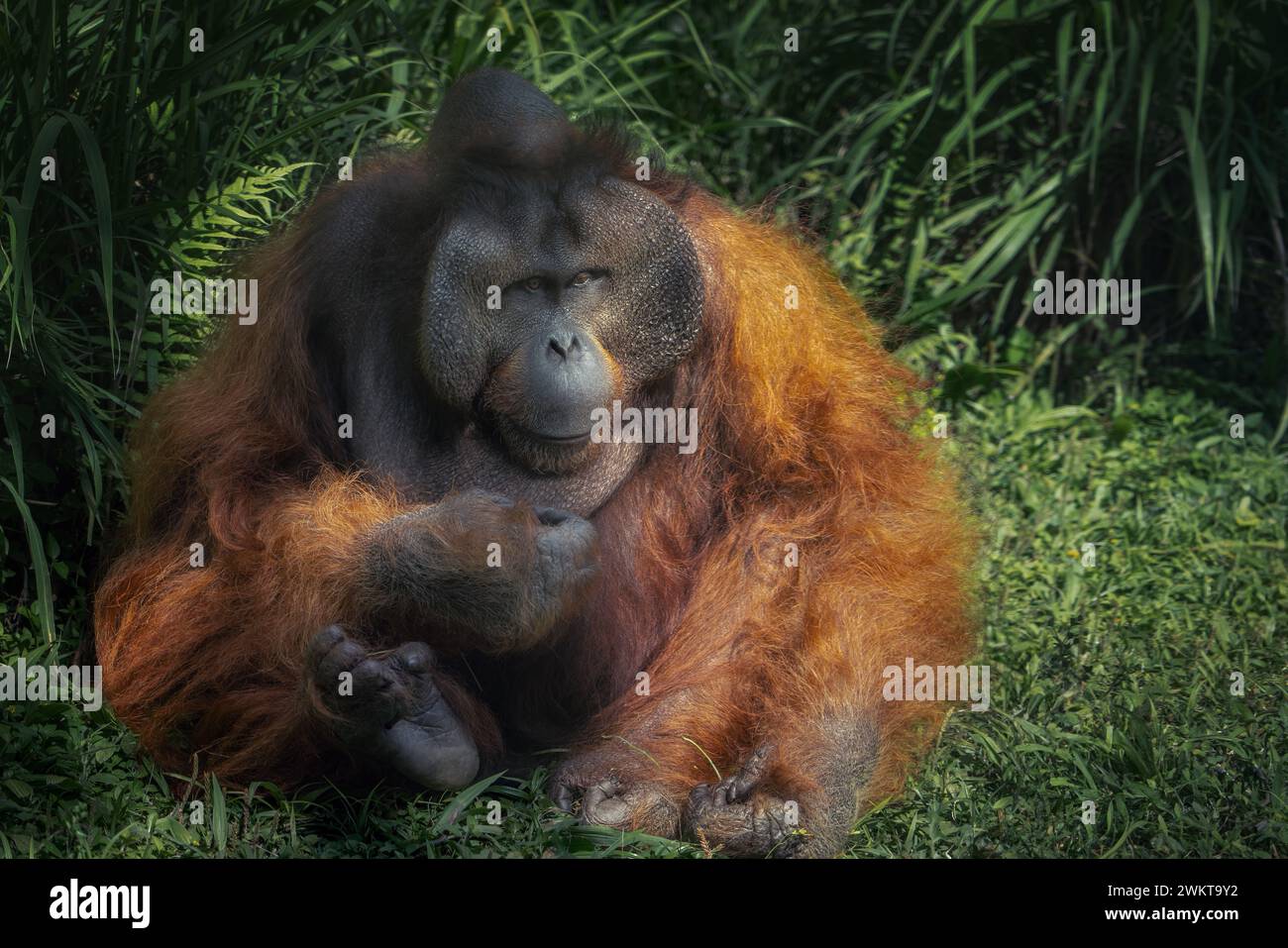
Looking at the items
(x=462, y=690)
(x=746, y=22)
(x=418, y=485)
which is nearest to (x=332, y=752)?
(x=462, y=690)

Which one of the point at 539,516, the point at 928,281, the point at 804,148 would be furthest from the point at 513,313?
the point at 804,148

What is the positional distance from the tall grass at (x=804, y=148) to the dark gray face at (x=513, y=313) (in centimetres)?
73

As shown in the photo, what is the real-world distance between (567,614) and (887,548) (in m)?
0.64

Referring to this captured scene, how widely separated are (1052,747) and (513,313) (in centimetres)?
127

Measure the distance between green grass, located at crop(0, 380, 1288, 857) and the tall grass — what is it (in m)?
0.54

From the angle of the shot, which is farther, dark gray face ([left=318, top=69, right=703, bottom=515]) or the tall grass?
the tall grass

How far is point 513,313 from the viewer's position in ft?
9.45

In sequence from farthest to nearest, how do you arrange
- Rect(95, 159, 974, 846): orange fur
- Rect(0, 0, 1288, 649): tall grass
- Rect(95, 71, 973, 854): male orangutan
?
Rect(0, 0, 1288, 649): tall grass → Rect(95, 159, 974, 846): orange fur → Rect(95, 71, 973, 854): male orangutan

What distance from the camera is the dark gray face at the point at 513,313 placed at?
2863 mm

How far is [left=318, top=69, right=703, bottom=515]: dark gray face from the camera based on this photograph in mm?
2863

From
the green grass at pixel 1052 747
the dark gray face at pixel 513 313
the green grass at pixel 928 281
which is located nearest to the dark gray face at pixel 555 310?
the dark gray face at pixel 513 313

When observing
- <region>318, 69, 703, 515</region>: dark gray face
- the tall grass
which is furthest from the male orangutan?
the tall grass

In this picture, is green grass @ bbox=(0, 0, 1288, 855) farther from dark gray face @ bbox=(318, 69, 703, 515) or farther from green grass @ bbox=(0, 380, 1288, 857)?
dark gray face @ bbox=(318, 69, 703, 515)

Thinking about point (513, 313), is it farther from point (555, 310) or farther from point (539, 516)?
point (539, 516)
